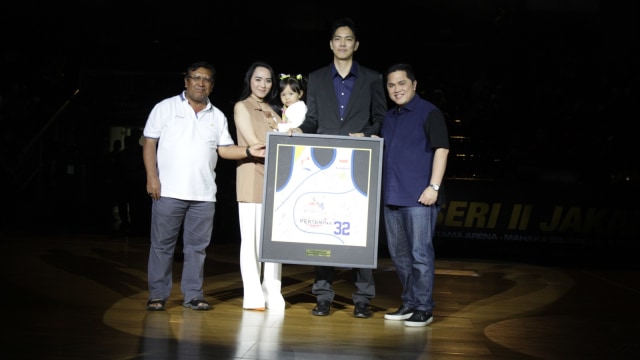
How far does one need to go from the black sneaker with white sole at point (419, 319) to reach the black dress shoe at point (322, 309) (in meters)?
0.57

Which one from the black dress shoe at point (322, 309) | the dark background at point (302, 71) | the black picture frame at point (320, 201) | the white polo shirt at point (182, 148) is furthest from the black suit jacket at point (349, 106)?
the dark background at point (302, 71)

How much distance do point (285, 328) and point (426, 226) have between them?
45.2 inches

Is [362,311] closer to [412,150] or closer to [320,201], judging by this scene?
[320,201]

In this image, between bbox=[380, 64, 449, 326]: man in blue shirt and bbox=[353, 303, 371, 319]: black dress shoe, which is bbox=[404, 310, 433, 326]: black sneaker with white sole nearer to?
bbox=[380, 64, 449, 326]: man in blue shirt

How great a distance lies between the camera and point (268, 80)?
5.56m

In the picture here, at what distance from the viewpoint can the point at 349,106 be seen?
5.41m

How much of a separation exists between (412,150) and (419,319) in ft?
3.61

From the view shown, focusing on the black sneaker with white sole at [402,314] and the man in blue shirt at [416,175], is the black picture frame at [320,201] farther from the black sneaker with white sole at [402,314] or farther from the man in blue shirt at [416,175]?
the black sneaker with white sole at [402,314]

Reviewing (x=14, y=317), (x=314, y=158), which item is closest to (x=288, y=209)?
(x=314, y=158)

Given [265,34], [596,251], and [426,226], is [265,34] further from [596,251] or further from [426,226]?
[426,226]

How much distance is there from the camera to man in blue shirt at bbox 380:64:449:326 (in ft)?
17.0

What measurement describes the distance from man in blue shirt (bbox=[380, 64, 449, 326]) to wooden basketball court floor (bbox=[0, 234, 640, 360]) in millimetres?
266

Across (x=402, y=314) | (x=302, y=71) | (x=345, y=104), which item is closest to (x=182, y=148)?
(x=345, y=104)

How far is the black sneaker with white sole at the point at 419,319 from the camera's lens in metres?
5.12
